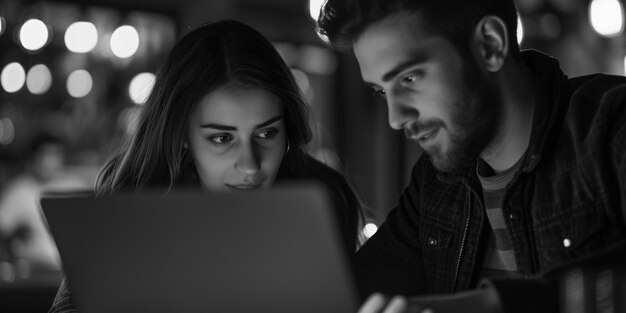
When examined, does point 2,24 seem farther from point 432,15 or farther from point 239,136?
point 432,15

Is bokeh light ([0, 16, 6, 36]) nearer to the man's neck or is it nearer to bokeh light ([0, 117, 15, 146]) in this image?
bokeh light ([0, 117, 15, 146])

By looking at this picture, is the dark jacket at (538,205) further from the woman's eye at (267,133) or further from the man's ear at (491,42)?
the woman's eye at (267,133)

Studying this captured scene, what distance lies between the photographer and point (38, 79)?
5.13m

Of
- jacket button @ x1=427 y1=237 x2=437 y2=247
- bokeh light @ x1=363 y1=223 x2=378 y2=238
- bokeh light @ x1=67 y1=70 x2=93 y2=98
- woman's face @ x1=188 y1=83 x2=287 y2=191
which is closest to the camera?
jacket button @ x1=427 y1=237 x2=437 y2=247

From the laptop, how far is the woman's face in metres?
0.65

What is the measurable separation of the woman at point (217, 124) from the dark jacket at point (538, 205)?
341mm

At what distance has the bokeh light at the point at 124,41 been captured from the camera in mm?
5309

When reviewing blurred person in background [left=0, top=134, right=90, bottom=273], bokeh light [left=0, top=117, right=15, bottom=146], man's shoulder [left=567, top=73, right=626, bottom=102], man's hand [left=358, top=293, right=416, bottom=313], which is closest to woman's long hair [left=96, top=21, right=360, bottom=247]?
man's shoulder [left=567, top=73, right=626, bottom=102]

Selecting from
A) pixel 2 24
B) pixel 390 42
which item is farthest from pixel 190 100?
pixel 2 24

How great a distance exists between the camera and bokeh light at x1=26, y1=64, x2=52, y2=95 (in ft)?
16.7

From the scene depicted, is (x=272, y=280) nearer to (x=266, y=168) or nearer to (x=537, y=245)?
(x=537, y=245)

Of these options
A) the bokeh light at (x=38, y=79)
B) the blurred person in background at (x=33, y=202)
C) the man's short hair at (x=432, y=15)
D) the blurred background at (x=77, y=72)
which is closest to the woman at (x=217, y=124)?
the man's short hair at (x=432, y=15)

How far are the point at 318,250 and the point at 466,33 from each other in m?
0.70

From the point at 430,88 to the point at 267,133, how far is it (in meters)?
0.53
